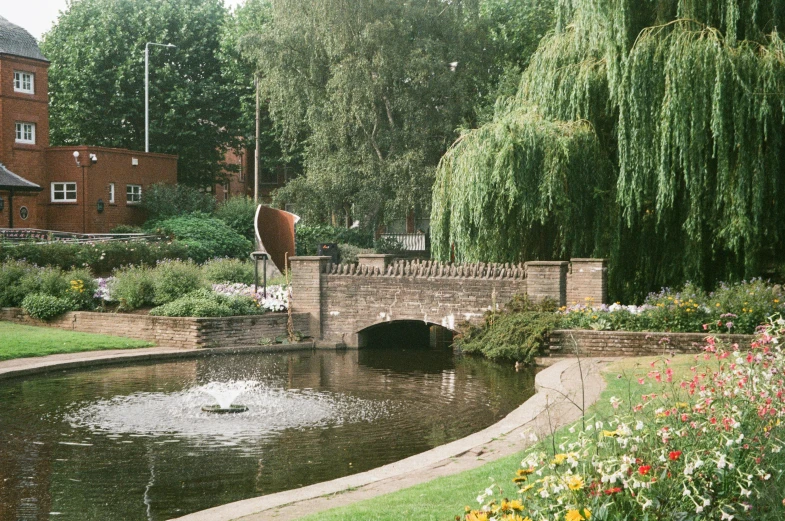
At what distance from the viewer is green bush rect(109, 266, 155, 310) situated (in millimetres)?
21922

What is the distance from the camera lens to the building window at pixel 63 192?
3866 centimetres

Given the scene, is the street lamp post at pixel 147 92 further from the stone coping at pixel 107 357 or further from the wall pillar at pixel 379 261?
the stone coping at pixel 107 357

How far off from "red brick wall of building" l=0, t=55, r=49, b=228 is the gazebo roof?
1111 mm

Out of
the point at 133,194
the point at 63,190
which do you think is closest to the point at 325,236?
the point at 133,194

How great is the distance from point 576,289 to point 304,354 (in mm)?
6285

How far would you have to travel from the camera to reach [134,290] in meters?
21.9

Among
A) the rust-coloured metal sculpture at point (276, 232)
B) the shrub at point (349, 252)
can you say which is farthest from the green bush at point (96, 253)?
the shrub at point (349, 252)

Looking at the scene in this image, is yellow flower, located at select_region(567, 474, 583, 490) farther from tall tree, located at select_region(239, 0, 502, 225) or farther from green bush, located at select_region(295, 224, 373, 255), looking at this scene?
green bush, located at select_region(295, 224, 373, 255)

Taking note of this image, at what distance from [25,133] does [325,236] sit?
13681 mm

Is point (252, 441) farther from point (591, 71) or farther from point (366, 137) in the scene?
point (366, 137)

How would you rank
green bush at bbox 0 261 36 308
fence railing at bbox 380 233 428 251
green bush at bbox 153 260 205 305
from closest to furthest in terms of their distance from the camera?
green bush at bbox 153 260 205 305, green bush at bbox 0 261 36 308, fence railing at bbox 380 233 428 251

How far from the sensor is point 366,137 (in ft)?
125

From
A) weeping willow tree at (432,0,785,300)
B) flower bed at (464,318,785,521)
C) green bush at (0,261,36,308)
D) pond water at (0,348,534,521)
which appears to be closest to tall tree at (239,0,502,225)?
weeping willow tree at (432,0,785,300)

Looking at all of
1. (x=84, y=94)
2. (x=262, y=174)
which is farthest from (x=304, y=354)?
(x=262, y=174)
